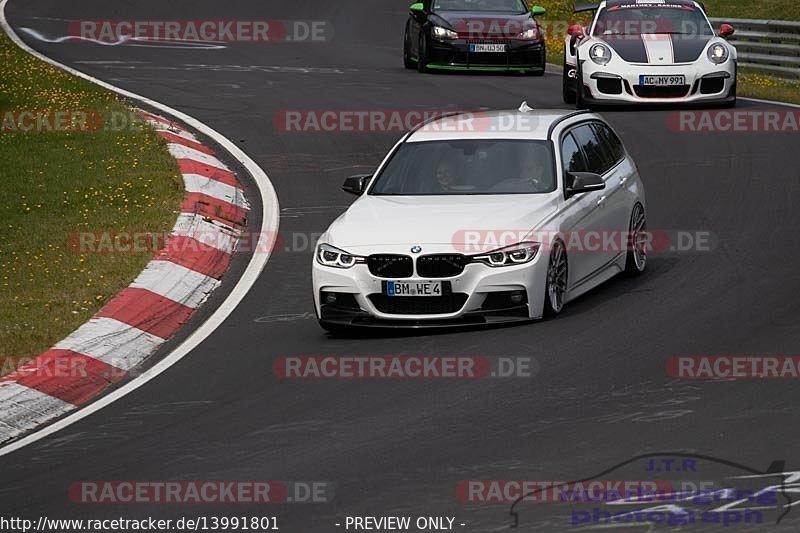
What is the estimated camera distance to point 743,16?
127 feet

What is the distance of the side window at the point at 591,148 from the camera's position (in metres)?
12.6

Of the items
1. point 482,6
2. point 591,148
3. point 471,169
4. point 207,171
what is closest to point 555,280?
point 471,169

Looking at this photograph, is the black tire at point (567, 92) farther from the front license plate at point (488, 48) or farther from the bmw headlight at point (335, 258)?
the bmw headlight at point (335, 258)

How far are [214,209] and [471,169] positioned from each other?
3856 millimetres

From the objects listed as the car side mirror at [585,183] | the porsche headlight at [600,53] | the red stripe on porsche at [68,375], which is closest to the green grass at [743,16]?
the porsche headlight at [600,53]

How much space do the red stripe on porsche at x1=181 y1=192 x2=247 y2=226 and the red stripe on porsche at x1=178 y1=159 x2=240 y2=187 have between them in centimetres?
98

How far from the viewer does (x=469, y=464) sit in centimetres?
767

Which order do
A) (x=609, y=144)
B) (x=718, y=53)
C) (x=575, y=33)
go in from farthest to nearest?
(x=575, y=33)
(x=718, y=53)
(x=609, y=144)

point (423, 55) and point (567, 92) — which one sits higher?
point (423, 55)

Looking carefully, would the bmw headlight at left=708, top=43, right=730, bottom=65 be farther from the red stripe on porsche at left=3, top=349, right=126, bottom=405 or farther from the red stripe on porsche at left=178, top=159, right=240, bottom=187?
the red stripe on porsche at left=3, top=349, right=126, bottom=405

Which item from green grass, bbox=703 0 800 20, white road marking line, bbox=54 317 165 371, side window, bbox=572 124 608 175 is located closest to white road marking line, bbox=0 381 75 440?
white road marking line, bbox=54 317 165 371

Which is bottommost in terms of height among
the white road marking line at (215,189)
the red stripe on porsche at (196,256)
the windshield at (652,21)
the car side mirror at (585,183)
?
the red stripe on porsche at (196,256)

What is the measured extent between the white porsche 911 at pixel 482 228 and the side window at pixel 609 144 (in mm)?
38

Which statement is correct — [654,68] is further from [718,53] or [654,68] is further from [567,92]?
[567,92]
